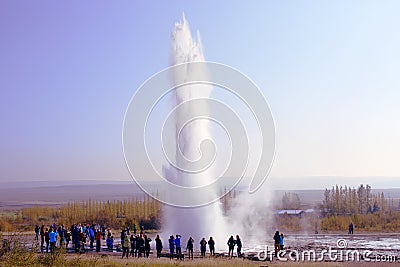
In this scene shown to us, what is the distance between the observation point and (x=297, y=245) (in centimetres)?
2984

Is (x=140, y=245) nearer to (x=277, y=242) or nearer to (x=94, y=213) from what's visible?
(x=277, y=242)

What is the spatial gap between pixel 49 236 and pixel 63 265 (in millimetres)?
6411

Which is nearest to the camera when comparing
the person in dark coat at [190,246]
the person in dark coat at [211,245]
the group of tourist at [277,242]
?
the person in dark coat at [190,246]

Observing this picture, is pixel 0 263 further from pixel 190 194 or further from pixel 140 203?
pixel 140 203

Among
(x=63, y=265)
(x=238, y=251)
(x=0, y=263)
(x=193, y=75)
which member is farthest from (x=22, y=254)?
(x=193, y=75)

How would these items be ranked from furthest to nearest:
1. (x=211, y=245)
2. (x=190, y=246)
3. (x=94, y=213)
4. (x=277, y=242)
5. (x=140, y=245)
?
1. (x=94, y=213)
2. (x=277, y=242)
3. (x=211, y=245)
4. (x=140, y=245)
5. (x=190, y=246)

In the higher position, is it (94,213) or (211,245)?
(94,213)

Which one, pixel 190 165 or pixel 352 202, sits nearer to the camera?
pixel 190 165

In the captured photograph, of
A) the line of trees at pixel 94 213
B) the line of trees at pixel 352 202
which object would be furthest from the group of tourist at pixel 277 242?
the line of trees at pixel 352 202

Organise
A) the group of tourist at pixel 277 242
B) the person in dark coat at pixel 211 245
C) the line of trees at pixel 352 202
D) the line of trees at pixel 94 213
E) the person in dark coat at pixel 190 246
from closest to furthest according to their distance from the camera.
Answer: the person in dark coat at pixel 190 246 < the person in dark coat at pixel 211 245 < the group of tourist at pixel 277 242 < the line of trees at pixel 94 213 < the line of trees at pixel 352 202

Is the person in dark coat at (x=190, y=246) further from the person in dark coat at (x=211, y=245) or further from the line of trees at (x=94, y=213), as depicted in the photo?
A: the line of trees at (x=94, y=213)

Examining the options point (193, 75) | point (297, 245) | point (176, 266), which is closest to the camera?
point (176, 266)

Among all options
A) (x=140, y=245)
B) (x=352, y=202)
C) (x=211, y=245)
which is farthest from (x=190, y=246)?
(x=352, y=202)

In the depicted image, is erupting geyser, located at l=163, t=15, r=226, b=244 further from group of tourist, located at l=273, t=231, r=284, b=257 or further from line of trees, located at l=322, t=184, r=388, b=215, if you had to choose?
line of trees, located at l=322, t=184, r=388, b=215
